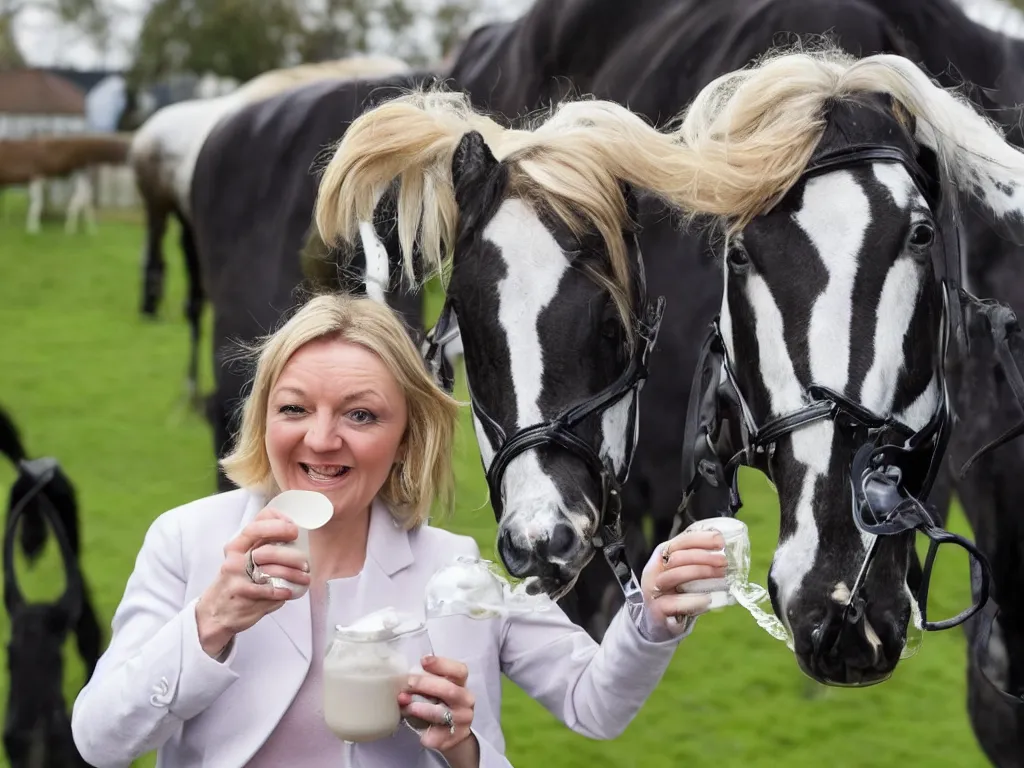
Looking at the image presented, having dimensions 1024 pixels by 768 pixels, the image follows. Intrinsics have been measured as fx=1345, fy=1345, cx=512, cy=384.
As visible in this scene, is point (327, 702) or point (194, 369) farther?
point (194, 369)

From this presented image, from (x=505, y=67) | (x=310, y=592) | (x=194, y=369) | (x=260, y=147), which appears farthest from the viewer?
(x=194, y=369)

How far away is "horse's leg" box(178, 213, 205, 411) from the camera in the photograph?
797 centimetres

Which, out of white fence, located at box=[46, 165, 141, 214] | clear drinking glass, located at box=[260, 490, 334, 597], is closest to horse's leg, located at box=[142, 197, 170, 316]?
clear drinking glass, located at box=[260, 490, 334, 597]

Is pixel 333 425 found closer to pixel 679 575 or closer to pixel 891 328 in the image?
pixel 679 575

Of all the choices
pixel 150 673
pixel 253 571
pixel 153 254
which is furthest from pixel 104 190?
pixel 253 571

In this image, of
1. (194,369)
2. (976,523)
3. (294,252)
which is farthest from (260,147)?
(194,369)

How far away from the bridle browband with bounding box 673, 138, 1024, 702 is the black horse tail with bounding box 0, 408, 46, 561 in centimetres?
173

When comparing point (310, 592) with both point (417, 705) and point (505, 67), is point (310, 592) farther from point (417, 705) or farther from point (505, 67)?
point (505, 67)

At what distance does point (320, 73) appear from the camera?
6078mm

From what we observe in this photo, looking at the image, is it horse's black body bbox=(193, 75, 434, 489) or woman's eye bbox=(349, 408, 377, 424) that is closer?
woman's eye bbox=(349, 408, 377, 424)

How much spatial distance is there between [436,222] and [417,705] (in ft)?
4.08

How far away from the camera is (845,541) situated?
224cm

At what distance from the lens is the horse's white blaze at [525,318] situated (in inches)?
95.4

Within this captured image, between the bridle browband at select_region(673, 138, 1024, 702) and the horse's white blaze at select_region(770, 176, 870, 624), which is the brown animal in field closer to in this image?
the bridle browband at select_region(673, 138, 1024, 702)
